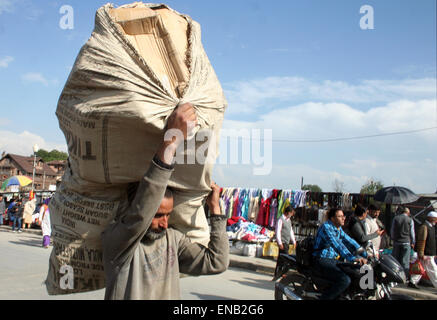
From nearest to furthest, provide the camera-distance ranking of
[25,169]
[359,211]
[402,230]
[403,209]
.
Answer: [359,211], [402,230], [403,209], [25,169]

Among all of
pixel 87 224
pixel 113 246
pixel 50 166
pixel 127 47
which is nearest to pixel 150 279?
pixel 113 246

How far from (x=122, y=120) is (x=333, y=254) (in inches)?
160

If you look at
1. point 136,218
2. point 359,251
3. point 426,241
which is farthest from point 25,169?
point 136,218

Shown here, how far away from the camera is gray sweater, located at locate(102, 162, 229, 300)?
5.35 ft

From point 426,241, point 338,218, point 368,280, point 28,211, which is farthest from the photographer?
point 28,211

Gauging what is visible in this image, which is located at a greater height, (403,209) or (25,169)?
(403,209)

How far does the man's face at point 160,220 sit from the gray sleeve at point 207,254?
0.22 metres

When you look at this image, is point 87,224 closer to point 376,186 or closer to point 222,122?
point 222,122

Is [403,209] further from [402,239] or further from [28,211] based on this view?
[28,211]

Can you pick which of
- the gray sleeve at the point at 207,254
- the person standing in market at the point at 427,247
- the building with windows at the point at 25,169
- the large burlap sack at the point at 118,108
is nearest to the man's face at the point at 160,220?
the large burlap sack at the point at 118,108

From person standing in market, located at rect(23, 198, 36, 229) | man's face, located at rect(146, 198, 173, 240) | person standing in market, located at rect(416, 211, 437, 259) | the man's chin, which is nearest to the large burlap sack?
man's face, located at rect(146, 198, 173, 240)

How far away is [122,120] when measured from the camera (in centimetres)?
161

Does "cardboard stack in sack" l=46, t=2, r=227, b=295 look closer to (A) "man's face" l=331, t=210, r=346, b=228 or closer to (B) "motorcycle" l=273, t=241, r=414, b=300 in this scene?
(B) "motorcycle" l=273, t=241, r=414, b=300

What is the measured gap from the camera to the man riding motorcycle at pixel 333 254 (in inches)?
183
